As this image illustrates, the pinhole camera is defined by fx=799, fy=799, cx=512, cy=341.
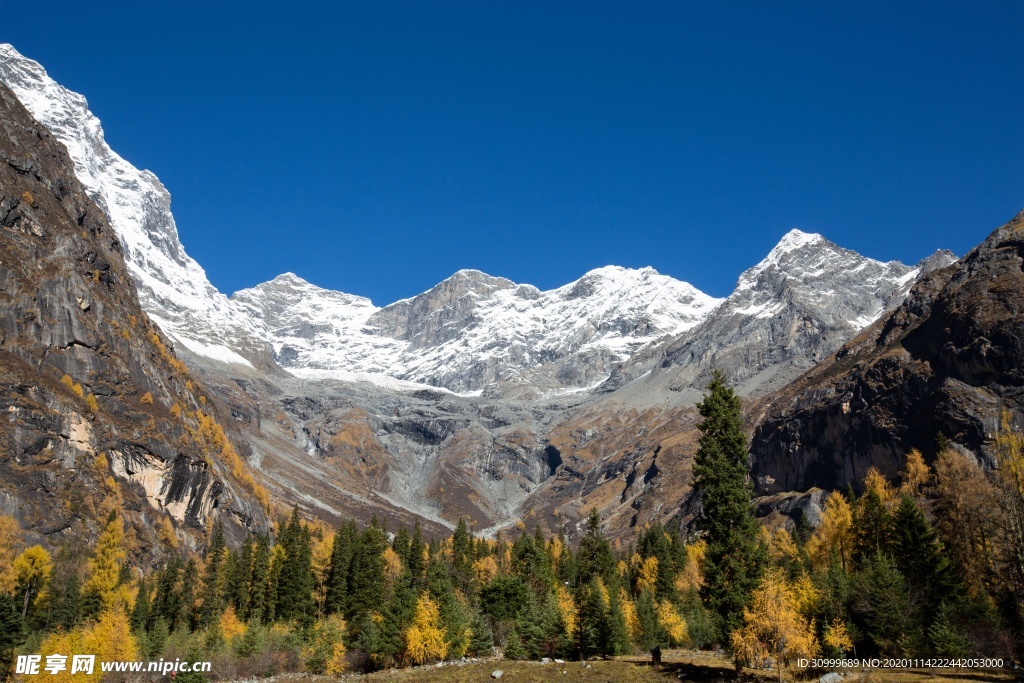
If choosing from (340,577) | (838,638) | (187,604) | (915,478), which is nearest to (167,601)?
(187,604)

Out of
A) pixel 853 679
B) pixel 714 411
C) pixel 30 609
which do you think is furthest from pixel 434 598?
pixel 30 609

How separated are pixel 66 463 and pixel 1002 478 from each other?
5379 inches

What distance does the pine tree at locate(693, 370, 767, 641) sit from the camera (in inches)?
1642

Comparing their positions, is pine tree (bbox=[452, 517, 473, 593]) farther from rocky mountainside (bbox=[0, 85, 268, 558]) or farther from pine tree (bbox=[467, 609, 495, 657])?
rocky mountainside (bbox=[0, 85, 268, 558])

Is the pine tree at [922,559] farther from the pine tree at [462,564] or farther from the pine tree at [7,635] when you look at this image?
the pine tree at [7,635]

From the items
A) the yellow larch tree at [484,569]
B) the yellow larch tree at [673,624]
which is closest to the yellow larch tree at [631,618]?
the yellow larch tree at [673,624]

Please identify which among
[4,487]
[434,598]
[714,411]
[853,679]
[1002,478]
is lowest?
[853,679]

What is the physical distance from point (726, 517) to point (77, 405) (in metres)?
140

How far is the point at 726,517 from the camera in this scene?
141 ft

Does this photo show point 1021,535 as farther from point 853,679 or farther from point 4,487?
point 4,487

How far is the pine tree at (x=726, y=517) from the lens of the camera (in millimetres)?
41719

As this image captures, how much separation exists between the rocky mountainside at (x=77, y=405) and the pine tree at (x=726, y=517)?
10812 cm

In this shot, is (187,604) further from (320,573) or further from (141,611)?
(320,573)

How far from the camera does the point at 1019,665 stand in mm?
39844
